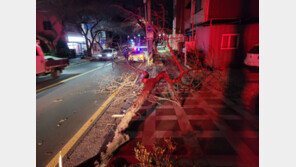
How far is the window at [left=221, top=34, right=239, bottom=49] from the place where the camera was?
10201 millimetres

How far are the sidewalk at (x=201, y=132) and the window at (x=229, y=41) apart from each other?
7.12 m

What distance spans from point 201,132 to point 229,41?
9662 millimetres

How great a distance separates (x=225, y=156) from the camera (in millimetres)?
2457

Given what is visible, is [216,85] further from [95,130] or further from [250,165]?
[95,130]

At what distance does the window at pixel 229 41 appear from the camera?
10201mm

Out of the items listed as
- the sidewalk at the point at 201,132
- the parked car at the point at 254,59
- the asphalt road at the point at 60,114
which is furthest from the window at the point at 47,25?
the parked car at the point at 254,59

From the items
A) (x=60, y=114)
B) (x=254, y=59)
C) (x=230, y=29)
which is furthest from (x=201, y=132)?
(x=230, y=29)

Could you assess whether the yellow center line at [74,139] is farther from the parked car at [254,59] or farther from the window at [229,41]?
the window at [229,41]

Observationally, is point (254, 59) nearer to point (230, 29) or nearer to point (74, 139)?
point (230, 29)

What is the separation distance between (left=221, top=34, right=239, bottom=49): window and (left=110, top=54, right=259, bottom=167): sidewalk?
7118mm

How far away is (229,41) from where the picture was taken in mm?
10234

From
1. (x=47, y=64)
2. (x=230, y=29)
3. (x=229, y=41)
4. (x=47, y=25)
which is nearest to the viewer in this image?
(x=47, y=64)

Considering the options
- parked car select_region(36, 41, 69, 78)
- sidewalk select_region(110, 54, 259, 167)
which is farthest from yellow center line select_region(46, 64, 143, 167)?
parked car select_region(36, 41, 69, 78)

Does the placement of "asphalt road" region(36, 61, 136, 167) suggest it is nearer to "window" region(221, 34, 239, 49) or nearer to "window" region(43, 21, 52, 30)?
"window" region(221, 34, 239, 49)
